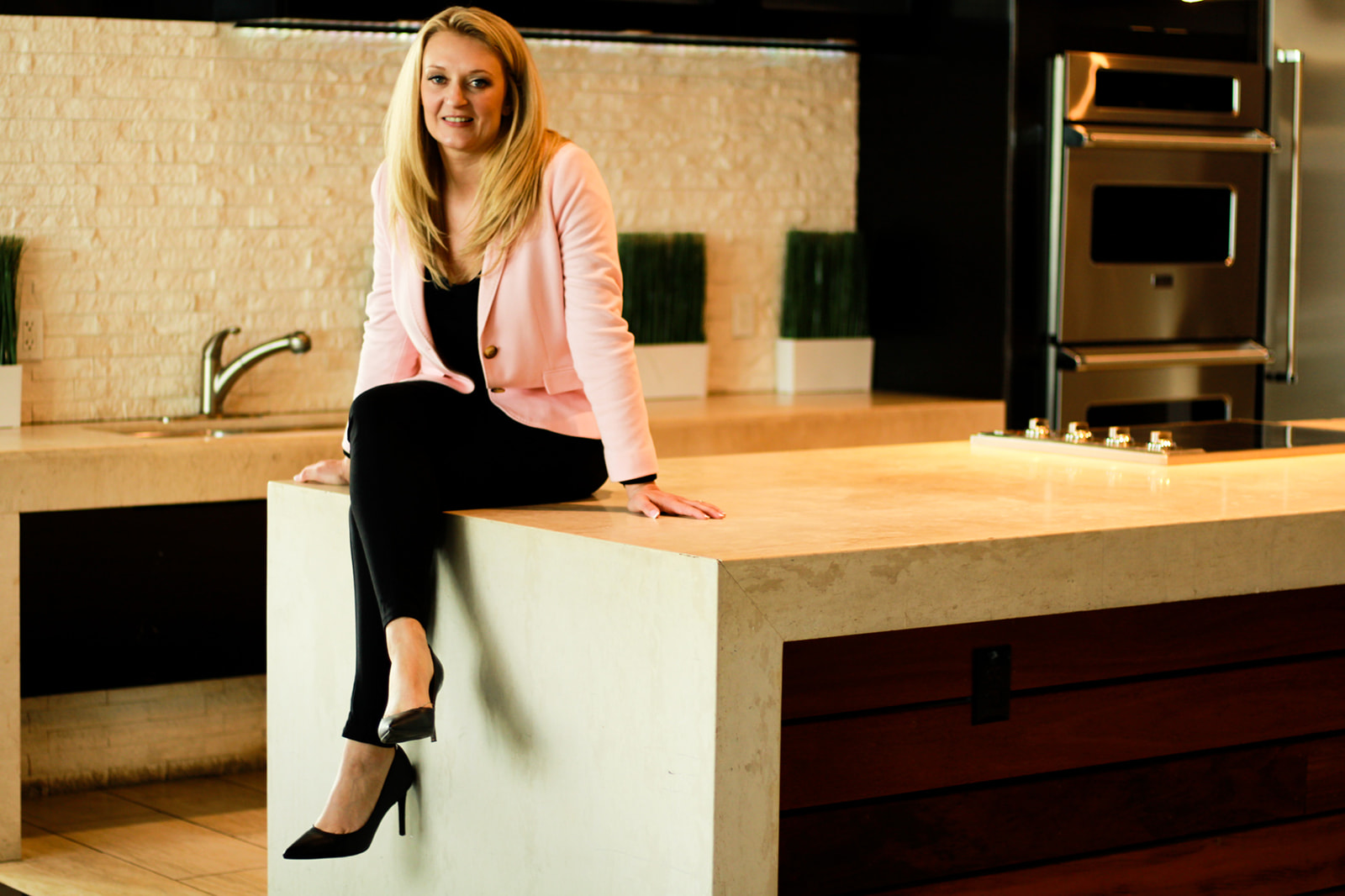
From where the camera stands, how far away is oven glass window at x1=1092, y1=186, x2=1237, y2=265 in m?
4.76

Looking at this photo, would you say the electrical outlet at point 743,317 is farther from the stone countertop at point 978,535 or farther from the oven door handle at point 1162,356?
the stone countertop at point 978,535

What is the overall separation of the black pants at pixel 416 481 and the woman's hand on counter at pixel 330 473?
0.68 feet

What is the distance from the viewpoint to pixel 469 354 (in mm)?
2482

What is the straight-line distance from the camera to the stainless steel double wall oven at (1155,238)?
15.0ft

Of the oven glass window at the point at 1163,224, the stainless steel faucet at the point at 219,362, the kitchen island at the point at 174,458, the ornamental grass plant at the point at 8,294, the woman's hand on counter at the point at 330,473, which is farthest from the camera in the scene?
the oven glass window at the point at 1163,224

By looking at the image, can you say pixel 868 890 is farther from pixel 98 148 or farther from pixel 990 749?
pixel 98 148

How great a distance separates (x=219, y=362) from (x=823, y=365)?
6.00 ft

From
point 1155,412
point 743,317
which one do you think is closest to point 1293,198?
point 1155,412

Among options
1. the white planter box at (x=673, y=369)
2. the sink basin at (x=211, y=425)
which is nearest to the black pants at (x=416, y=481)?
the sink basin at (x=211, y=425)

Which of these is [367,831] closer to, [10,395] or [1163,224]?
[10,395]

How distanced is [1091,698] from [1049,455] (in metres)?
0.78

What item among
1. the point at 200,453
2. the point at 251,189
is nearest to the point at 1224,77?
the point at 251,189

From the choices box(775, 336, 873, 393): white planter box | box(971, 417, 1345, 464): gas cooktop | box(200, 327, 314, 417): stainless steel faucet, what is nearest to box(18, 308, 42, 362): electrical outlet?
box(200, 327, 314, 417): stainless steel faucet

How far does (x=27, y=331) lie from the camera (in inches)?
156
